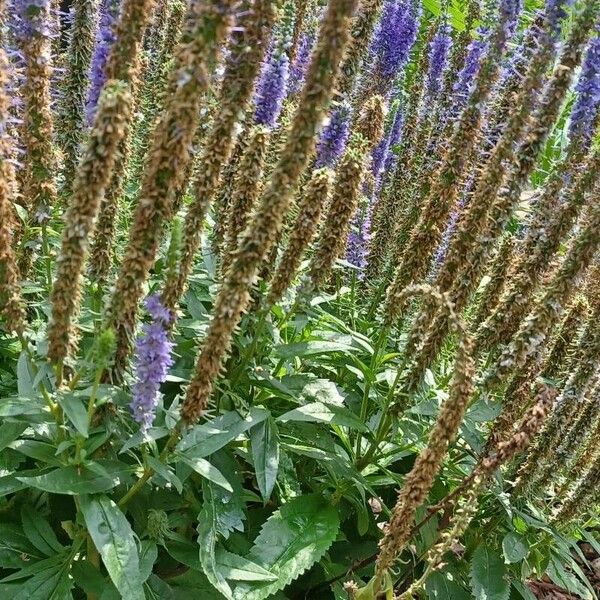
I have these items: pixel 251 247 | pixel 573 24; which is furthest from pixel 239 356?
pixel 573 24

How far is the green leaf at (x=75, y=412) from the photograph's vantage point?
2396mm

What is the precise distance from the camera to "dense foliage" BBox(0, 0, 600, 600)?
2449 mm

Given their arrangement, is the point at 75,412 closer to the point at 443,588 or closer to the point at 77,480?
the point at 77,480

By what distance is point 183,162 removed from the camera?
7.28 feet

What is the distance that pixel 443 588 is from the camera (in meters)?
3.79

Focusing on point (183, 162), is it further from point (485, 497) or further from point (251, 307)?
point (485, 497)

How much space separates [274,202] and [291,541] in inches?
64.0

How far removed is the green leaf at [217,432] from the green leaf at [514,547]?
4.46ft

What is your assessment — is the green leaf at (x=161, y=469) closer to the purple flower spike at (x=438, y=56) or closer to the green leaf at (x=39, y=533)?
the green leaf at (x=39, y=533)

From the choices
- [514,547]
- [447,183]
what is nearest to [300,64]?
[447,183]

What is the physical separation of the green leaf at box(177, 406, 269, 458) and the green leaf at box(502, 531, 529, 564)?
4.46 ft

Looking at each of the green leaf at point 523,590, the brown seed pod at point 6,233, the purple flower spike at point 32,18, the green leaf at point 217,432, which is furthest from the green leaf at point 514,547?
the purple flower spike at point 32,18

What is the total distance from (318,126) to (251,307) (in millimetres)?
1396

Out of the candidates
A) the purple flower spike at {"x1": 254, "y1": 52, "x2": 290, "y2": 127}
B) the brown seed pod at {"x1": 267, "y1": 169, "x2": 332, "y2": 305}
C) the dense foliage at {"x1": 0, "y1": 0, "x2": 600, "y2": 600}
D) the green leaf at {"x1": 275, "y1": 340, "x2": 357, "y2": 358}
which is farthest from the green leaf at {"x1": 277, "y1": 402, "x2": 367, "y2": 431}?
the purple flower spike at {"x1": 254, "y1": 52, "x2": 290, "y2": 127}
